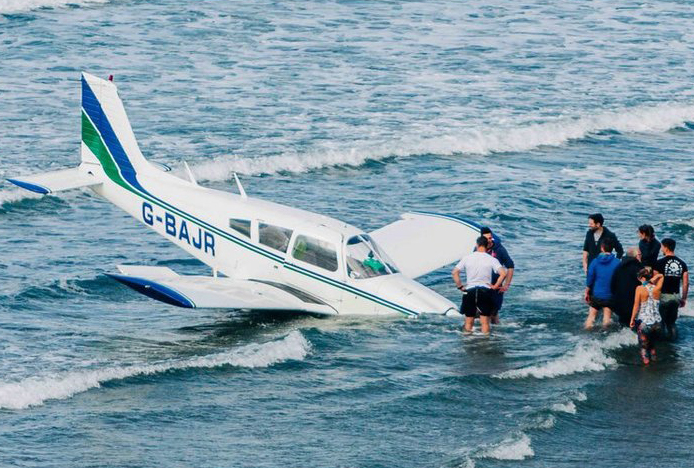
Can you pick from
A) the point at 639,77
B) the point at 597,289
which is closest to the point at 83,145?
the point at 597,289

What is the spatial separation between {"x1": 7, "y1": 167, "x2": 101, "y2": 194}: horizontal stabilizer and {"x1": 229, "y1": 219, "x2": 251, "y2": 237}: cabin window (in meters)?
3.31

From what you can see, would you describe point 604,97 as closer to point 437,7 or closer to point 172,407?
point 437,7

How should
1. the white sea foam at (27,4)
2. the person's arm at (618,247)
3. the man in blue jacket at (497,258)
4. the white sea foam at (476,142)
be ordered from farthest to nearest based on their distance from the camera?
the white sea foam at (27,4) < the white sea foam at (476,142) < the man in blue jacket at (497,258) < the person's arm at (618,247)

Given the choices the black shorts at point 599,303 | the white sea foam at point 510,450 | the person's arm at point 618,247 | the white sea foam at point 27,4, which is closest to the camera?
the white sea foam at point 510,450

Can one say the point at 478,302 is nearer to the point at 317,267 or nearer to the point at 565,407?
the point at 317,267

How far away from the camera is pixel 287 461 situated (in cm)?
1543

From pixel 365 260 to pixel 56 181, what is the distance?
6.19 meters

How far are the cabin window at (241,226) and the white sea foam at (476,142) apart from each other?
29.4 feet

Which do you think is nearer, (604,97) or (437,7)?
(604,97)

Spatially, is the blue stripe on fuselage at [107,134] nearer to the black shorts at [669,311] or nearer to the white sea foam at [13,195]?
the white sea foam at [13,195]

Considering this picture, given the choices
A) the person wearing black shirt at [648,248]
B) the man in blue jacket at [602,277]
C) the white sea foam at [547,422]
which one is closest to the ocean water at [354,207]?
the white sea foam at [547,422]

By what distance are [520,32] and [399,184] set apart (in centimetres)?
1803

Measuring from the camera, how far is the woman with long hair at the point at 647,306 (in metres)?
18.3

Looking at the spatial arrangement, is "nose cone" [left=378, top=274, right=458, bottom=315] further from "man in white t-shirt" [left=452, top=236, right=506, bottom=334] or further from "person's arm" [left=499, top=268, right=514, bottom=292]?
"person's arm" [left=499, top=268, right=514, bottom=292]
